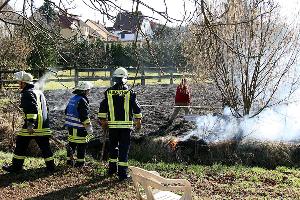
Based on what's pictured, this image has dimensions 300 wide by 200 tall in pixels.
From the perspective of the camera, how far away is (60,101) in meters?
17.5

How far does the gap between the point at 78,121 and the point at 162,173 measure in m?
1.89

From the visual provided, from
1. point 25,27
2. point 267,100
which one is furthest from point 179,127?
point 25,27

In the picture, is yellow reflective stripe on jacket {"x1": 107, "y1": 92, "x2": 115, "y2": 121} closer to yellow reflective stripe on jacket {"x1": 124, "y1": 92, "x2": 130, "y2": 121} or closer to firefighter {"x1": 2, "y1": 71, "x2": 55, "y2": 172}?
yellow reflective stripe on jacket {"x1": 124, "y1": 92, "x2": 130, "y2": 121}

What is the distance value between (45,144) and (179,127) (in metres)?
4.38

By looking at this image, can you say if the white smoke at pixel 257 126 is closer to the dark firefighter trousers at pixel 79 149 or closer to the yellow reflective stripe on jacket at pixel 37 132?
the dark firefighter trousers at pixel 79 149

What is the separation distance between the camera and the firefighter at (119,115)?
27.7 feet

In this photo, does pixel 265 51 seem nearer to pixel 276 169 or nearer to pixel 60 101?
pixel 276 169

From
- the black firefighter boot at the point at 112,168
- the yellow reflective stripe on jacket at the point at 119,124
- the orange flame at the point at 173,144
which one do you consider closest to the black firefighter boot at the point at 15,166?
the black firefighter boot at the point at 112,168

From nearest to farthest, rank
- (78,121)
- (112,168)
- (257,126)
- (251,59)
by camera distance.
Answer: (112,168) → (78,121) → (251,59) → (257,126)

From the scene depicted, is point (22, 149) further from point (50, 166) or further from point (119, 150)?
point (119, 150)

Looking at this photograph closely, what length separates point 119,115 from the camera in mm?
8469

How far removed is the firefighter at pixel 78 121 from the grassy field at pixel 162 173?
0.28m

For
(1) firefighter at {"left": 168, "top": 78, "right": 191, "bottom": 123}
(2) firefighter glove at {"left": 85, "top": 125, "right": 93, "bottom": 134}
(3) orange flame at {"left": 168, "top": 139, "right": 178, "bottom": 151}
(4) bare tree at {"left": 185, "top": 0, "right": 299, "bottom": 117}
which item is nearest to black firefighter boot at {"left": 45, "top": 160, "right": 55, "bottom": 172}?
(2) firefighter glove at {"left": 85, "top": 125, "right": 93, "bottom": 134}

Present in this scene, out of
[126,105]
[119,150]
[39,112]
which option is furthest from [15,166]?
[126,105]
